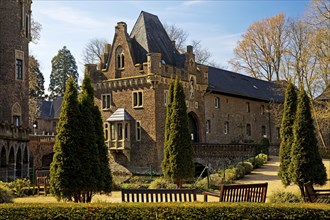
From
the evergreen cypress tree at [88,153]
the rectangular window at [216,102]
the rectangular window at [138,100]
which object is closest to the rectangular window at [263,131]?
the rectangular window at [216,102]

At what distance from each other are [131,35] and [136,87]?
516 cm

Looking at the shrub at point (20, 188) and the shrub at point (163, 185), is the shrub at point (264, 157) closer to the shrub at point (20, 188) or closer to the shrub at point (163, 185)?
the shrub at point (163, 185)

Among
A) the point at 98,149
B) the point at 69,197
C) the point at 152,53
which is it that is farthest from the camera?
the point at 152,53

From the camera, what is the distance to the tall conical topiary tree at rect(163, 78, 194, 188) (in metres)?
23.2

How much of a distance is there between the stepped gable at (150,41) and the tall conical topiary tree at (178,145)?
404 inches

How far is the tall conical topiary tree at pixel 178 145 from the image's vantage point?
914 inches

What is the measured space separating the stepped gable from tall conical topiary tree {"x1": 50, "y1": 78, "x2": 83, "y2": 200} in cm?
1992

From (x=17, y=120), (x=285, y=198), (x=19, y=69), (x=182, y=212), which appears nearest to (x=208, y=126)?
(x=17, y=120)

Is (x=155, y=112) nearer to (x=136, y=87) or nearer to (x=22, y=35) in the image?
(x=136, y=87)

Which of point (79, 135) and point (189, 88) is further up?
point (189, 88)

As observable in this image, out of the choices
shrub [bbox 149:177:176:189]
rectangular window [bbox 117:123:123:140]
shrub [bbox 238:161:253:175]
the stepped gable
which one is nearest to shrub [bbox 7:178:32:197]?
shrub [bbox 149:177:176:189]

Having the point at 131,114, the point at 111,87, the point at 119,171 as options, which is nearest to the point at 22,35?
the point at 111,87

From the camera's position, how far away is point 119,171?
33.7 m

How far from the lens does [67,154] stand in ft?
45.0
